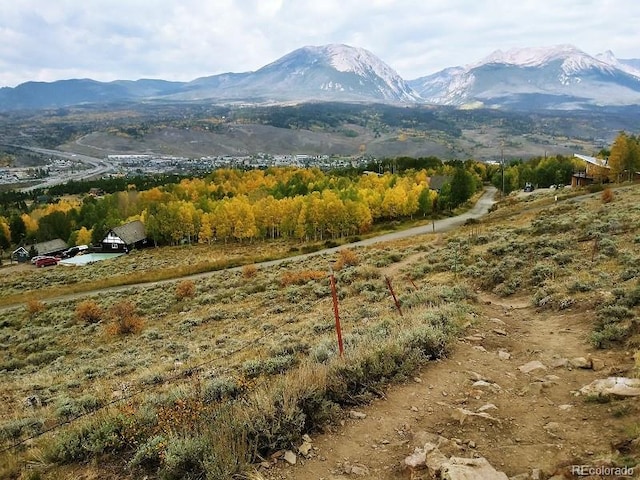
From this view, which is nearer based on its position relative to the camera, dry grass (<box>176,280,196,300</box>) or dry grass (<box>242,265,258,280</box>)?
dry grass (<box>176,280,196,300</box>)

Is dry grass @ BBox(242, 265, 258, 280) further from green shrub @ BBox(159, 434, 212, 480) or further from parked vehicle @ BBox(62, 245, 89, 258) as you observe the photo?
parked vehicle @ BBox(62, 245, 89, 258)

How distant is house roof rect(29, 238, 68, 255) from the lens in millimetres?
80812

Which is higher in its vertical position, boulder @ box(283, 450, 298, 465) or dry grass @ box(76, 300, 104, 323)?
boulder @ box(283, 450, 298, 465)

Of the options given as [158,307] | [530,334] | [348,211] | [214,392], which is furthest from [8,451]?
[348,211]

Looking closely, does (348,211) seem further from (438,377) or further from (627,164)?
(438,377)

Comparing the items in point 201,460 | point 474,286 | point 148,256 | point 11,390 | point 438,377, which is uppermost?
point 201,460

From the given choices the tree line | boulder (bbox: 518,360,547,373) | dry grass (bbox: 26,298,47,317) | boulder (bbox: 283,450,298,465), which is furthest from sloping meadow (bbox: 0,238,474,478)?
the tree line

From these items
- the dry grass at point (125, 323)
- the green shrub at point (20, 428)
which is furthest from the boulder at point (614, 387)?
the dry grass at point (125, 323)

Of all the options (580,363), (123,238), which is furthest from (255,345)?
(123,238)

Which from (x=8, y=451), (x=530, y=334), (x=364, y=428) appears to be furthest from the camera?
(x=530, y=334)

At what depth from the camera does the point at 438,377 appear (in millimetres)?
8906

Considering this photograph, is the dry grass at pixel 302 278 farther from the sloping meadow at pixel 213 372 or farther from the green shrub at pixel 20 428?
the green shrub at pixel 20 428

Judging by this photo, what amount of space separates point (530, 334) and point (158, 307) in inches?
964

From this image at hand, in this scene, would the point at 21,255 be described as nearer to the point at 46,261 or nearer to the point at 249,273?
the point at 46,261
